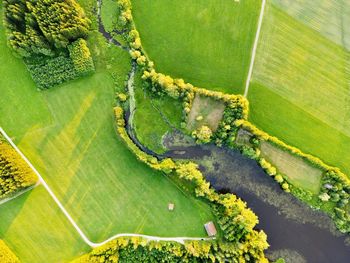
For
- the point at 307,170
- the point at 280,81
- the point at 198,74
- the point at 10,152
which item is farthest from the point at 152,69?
the point at 307,170

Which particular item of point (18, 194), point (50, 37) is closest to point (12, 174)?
point (18, 194)

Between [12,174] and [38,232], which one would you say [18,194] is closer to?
[12,174]

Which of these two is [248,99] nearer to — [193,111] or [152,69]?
[193,111]

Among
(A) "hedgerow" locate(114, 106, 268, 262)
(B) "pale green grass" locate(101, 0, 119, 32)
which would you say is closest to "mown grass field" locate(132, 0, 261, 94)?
(B) "pale green grass" locate(101, 0, 119, 32)

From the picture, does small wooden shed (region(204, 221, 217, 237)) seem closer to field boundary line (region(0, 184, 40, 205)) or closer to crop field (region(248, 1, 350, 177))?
crop field (region(248, 1, 350, 177))

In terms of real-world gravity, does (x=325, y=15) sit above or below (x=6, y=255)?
above

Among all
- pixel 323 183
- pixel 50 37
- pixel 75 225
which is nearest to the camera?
pixel 50 37
